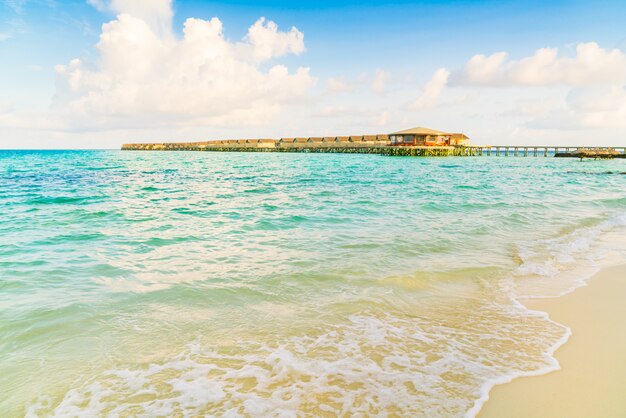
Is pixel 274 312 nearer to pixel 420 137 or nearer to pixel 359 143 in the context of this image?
pixel 420 137

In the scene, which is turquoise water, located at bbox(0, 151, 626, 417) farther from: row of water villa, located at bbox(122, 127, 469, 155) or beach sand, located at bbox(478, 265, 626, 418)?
row of water villa, located at bbox(122, 127, 469, 155)

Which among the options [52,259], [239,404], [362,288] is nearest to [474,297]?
[362,288]

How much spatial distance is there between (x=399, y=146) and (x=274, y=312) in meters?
73.7

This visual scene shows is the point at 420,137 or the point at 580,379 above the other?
the point at 420,137

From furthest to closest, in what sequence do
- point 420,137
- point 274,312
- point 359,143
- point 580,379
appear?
point 359,143 < point 420,137 < point 274,312 < point 580,379

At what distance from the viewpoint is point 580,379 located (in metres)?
3.49

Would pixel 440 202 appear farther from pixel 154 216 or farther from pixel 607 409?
pixel 607 409

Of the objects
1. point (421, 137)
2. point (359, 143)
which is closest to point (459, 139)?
point (421, 137)

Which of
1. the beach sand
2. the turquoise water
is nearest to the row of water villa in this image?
the turquoise water

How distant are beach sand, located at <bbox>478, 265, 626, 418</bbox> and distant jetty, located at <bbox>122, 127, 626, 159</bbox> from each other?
6749 centimetres

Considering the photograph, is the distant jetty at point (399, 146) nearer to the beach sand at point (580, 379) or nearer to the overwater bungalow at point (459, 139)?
the overwater bungalow at point (459, 139)

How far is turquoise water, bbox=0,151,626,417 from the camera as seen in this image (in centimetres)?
336

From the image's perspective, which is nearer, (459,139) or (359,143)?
(459,139)

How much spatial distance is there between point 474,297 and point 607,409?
8.55 ft
